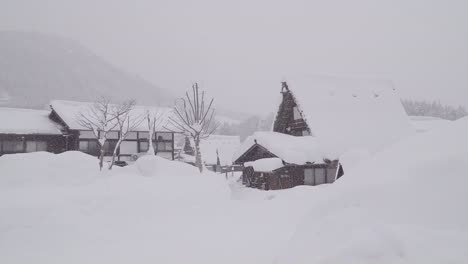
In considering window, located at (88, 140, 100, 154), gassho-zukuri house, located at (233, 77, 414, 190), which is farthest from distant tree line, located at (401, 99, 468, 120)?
window, located at (88, 140, 100, 154)

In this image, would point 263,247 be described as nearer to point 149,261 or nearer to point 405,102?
point 149,261

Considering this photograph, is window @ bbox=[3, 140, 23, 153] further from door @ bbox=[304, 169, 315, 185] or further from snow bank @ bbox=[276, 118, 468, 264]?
snow bank @ bbox=[276, 118, 468, 264]

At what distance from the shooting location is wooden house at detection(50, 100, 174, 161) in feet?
95.0

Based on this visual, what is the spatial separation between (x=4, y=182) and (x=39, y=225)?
10.2 ft

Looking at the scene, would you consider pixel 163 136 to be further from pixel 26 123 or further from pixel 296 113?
pixel 296 113

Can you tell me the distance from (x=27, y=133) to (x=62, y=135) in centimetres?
263

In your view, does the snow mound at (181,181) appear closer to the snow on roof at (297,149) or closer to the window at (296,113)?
the snow on roof at (297,149)

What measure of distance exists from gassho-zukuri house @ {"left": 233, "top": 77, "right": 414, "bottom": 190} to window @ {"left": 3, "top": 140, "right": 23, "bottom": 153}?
16639mm

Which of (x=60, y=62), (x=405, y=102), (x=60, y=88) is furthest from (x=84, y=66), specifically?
(x=405, y=102)

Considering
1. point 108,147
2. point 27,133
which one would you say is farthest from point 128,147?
point 27,133

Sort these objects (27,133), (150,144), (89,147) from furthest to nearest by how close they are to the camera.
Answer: (150,144), (89,147), (27,133)

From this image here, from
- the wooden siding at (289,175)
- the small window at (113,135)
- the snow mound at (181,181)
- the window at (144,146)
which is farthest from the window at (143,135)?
the snow mound at (181,181)

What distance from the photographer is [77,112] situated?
3008 cm

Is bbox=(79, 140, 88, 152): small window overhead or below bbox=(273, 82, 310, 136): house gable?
below
